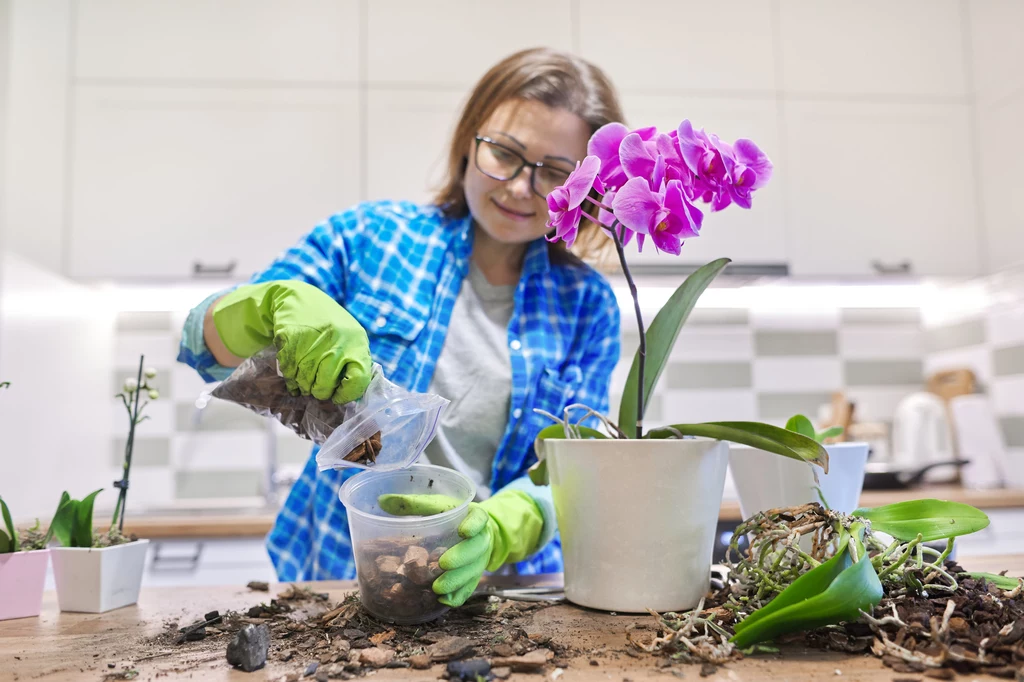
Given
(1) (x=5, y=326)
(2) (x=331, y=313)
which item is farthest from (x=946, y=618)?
(1) (x=5, y=326)

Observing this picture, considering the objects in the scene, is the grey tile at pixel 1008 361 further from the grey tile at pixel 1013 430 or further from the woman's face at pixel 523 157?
the woman's face at pixel 523 157

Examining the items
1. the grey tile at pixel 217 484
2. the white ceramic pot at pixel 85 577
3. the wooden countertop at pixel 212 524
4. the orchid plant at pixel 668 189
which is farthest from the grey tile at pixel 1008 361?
the white ceramic pot at pixel 85 577

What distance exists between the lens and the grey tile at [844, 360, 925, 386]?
8.80 ft

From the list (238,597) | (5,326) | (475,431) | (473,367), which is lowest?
(238,597)

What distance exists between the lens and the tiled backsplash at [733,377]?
2408mm

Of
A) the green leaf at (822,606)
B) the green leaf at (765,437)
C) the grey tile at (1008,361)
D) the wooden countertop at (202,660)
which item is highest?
the grey tile at (1008,361)

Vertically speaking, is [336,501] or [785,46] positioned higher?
[785,46]

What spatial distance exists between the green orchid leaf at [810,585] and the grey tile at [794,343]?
2208 mm

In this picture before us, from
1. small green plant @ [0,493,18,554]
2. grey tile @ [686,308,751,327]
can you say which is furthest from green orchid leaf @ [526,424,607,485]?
grey tile @ [686,308,751,327]

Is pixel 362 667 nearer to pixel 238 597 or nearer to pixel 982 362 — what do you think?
pixel 238 597

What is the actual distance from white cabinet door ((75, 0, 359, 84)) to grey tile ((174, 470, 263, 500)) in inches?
48.0

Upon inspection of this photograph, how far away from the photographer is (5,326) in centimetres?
187

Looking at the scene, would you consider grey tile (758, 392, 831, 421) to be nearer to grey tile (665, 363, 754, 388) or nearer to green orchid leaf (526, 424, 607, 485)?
grey tile (665, 363, 754, 388)

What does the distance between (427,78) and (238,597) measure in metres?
1.78
